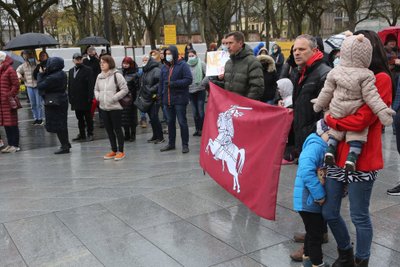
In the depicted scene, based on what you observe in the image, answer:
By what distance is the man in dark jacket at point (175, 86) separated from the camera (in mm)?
7832

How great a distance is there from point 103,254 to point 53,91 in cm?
499

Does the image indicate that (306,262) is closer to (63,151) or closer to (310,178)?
(310,178)

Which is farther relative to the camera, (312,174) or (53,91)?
(53,91)

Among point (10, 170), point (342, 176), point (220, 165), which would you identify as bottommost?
point (10, 170)

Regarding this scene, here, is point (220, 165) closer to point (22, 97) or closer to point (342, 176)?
point (342, 176)

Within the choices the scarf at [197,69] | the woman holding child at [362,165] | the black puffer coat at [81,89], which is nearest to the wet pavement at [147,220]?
the woman holding child at [362,165]

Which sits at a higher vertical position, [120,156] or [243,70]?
[243,70]

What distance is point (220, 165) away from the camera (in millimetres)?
4910

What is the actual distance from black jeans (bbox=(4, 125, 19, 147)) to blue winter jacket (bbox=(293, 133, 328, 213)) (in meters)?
7.08

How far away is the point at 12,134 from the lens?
9078 millimetres

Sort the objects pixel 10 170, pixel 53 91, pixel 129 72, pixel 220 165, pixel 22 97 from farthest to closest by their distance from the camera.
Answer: pixel 22 97 → pixel 129 72 → pixel 53 91 → pixel 10 170 → pixel 220 165

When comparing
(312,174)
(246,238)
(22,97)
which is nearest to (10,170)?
(246,238)

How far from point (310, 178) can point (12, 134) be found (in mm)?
7266

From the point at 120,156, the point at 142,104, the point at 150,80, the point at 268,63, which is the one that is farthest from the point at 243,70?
the point at 142,104
